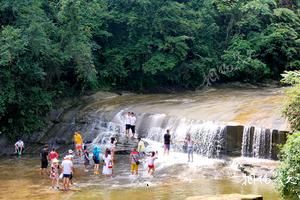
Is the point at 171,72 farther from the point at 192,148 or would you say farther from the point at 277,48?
the point at 192,148

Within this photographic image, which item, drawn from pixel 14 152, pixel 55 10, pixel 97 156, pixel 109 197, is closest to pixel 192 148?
pixel 97 156

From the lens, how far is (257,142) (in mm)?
19797

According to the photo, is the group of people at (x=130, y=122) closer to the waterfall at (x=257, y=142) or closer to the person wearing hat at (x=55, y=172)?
the waterfall at (x=257, y=142)

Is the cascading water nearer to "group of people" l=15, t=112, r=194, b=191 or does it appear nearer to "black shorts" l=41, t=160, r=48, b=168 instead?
"group of people" l=15, t=112, r=194, b=191

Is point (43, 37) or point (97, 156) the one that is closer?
point (97, 156)

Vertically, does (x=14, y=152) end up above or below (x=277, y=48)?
below

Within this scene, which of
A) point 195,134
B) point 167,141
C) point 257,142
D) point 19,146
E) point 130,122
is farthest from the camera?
point 19,146

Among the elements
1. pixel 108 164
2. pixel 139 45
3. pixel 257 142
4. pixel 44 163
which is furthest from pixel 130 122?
pixel 139 45

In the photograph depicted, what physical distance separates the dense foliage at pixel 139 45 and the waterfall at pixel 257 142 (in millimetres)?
11001

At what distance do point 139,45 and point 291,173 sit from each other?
24038mm

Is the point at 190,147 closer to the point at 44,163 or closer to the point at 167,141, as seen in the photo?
the point at 167,141

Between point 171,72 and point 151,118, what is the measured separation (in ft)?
34.8

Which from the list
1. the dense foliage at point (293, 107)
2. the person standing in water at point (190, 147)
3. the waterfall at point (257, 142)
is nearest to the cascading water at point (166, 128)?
the person standing in water at point (190, 147)

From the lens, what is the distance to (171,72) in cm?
3494
